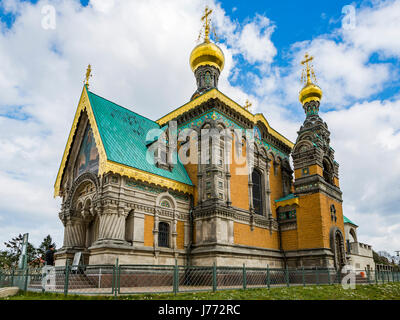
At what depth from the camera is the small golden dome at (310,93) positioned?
24.7m

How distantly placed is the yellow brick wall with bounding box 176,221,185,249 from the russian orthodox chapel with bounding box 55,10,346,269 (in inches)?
1.8

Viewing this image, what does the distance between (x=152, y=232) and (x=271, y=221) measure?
753 centimetres

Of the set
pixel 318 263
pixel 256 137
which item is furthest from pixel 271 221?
pixel 256 137

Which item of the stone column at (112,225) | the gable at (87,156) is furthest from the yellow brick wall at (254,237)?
the gable at (87,156)

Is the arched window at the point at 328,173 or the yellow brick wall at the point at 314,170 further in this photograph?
the arched window at the point at 328,173

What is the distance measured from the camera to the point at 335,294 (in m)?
11.9

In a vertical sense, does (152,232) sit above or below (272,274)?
above

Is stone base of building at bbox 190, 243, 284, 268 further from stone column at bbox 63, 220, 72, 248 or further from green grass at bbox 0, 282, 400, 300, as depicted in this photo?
stone column at bbox 63, 220, 72, 248

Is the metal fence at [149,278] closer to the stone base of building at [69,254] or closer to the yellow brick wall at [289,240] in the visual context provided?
Answer: the stone base of building at [69,254]

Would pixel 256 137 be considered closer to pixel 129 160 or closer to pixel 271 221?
pixel 271 221

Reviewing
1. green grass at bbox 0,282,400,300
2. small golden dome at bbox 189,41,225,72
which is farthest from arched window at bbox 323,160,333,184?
small golden dome at bbox 189,41,225,72

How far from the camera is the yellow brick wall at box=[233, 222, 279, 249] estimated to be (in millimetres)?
17125

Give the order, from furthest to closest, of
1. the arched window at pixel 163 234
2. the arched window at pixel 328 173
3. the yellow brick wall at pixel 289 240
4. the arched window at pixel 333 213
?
the arched window at pixel 328 173, the arched window at pixel 333 213, the yellow brick wall at pixel 289 240, the arched window at pixel 163 234

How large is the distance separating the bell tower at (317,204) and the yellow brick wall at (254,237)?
1.46 meters
